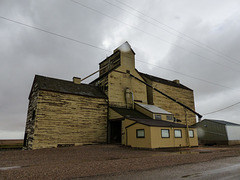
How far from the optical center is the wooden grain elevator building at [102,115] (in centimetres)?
1995

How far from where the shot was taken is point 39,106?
67.4 feet

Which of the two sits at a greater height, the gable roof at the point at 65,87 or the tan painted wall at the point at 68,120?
the gable roof at the point at 65,87

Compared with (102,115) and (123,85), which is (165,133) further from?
(123,85)

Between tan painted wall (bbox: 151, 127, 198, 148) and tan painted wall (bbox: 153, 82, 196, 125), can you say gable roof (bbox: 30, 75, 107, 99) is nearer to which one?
tan painted wall (bbox: 151, 127, 198, 148)

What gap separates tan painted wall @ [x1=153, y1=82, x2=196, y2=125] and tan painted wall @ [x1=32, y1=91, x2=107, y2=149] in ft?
45.7

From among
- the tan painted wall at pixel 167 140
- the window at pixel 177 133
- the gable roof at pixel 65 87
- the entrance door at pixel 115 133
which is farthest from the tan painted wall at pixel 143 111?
the gable roof at pixel 65 87

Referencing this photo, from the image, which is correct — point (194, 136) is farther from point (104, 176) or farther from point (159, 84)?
point (104, 176)

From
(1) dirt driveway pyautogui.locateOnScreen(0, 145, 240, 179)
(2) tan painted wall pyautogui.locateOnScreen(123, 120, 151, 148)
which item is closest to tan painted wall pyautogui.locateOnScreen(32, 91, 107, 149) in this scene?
(2) tan painted wall pyautogui.locateOnScreen(123, 120, 151, 148)

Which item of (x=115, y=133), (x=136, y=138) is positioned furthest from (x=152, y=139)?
(x=115, y=133)

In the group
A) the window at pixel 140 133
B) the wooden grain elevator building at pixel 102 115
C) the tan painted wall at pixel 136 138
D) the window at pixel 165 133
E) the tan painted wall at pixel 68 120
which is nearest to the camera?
the tan painted wall at pixel 136 138

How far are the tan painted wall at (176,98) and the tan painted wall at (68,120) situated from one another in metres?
13.9

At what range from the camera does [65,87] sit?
955 inches

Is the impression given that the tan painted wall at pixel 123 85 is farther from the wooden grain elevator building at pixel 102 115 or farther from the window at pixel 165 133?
the window at pixel 165 133

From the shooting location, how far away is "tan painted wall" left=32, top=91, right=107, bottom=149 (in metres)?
20.3
